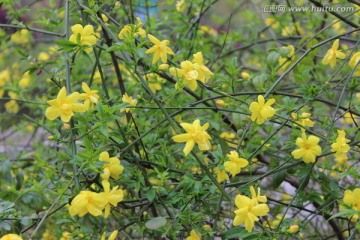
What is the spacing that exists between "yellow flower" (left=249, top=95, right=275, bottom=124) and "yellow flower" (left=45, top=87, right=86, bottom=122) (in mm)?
397

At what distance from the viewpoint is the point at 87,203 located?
1174mm

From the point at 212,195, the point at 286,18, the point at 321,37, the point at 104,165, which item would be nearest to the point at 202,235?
the point at 212,195

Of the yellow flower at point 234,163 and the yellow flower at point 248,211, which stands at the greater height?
the yellow flower at point 234,163

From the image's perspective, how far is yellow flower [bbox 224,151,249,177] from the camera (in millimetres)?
1305

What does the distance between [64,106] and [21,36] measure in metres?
1.80

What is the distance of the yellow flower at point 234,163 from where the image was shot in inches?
51.4

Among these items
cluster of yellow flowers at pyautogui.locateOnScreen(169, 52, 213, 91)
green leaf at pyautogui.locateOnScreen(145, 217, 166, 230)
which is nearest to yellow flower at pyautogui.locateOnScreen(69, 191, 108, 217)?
green leaf at pyautogui.locateOnScreen(145, 217, 166, 230)

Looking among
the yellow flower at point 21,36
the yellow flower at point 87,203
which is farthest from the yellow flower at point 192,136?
the yellow flower at point 21,36

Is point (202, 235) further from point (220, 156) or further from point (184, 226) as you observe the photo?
point (220, 156)

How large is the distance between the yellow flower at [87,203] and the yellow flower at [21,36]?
1378 millimetres

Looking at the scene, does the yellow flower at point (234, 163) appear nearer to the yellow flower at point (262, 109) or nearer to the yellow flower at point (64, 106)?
the yellow flower at point (262, 109)

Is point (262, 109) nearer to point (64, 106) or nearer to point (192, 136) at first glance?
point (192, 136)

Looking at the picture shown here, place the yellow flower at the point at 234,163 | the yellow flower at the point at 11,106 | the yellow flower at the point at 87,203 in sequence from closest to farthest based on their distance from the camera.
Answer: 1. the yellow flower at the point at 87,203
2. the yellow flower at the point at 234,163
3. the yellow flower at the point at 11,106

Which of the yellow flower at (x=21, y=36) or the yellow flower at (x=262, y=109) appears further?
the yellow flower at (x=21, y=36)
